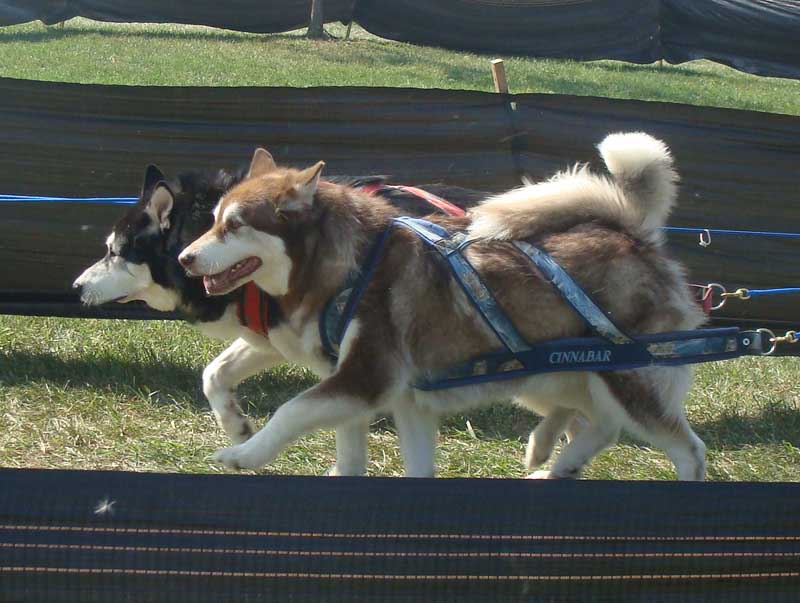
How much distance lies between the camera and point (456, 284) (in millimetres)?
4195

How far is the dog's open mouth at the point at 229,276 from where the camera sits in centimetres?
416

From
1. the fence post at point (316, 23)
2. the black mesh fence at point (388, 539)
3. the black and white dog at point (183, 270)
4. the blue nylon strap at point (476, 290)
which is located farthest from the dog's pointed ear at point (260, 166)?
the fence post at point (316, 23)

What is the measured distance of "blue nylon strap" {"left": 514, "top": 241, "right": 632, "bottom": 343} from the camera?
163 inches

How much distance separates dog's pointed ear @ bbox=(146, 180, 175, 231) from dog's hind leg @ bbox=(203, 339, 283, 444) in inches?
25.3

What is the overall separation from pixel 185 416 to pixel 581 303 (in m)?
2.39

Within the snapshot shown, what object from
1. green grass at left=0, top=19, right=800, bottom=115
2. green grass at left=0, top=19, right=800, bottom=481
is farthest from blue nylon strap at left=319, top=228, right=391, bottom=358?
green grass at left=0, top=19, right=800, bottom=115

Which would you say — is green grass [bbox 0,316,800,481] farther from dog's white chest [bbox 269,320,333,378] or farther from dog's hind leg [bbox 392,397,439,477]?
dog's white chest [bbox 269,320,333,378]

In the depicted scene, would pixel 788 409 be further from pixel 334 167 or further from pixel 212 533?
pixel 212 533

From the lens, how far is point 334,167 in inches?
249

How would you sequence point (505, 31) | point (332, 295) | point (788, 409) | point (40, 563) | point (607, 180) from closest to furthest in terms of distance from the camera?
point (40, 563) → point (332, 295) → point (607, 180) → point (788, 409) → point (505, 31)

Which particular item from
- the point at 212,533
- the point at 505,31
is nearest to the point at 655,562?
the point at 212,533

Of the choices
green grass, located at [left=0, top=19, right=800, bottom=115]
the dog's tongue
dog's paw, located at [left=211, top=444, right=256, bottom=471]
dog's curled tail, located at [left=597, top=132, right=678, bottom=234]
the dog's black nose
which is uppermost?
dog's curled tail, located at [left=597, top=132, right=678, bottom=234]

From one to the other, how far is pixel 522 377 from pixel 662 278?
667 millimetres

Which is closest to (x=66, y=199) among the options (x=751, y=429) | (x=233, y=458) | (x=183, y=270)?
(x=183, y=270)
